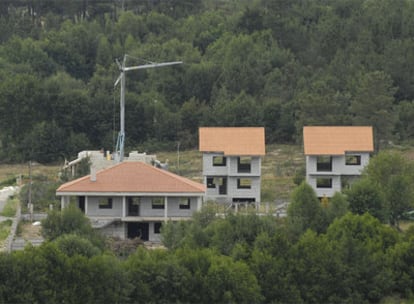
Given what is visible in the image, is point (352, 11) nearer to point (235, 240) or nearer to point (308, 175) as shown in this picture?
point (308, 175)

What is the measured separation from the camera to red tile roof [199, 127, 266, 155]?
41.0 metres

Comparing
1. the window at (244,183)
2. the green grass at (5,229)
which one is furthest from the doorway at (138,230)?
the window at (244,183)

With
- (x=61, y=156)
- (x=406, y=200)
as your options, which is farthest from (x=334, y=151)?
(x=61, y=156)

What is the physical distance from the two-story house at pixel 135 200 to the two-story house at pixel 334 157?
16.5 feet

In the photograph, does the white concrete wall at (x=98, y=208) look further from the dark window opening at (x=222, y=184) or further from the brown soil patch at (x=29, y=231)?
the dark window opening at (x=222, y=184)

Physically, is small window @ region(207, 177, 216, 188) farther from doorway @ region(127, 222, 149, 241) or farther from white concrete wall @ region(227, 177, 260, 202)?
doorway @ region(127, 222, 149, 241)

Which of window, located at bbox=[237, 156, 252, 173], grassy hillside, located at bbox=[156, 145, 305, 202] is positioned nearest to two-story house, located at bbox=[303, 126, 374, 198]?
grassy hillside, located at bbox=[156, 145, 305, 202]

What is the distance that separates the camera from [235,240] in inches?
1203

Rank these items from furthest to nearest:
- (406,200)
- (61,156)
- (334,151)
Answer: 1. (61,156)
2. (334,151)
3. (406,200)

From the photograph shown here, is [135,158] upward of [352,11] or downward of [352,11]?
downward

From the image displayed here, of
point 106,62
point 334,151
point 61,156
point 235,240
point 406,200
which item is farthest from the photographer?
point 106,62

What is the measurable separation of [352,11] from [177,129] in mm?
15075

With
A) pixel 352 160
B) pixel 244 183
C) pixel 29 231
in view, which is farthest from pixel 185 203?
pixel 352 160

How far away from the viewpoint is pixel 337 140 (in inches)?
1630
